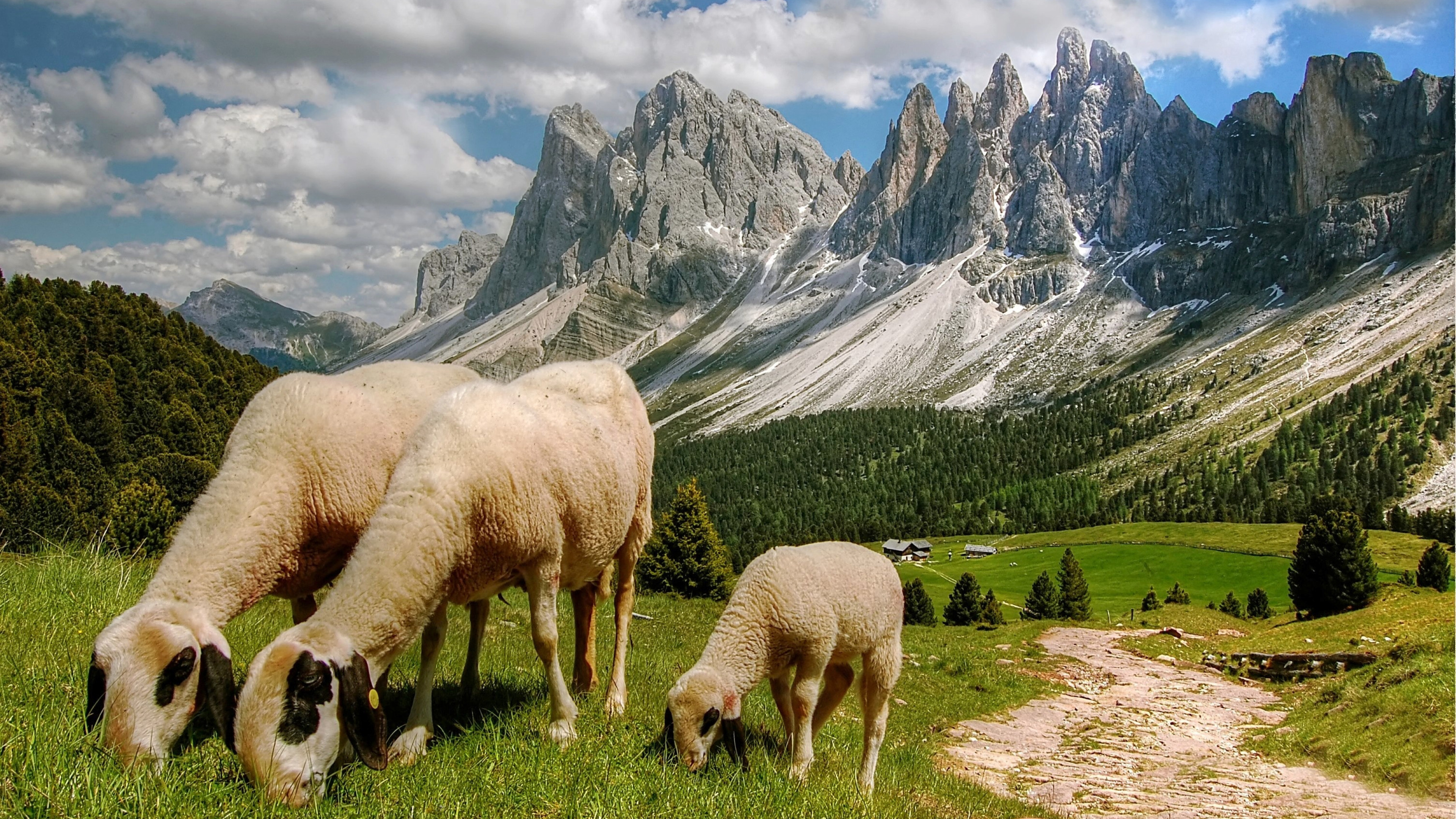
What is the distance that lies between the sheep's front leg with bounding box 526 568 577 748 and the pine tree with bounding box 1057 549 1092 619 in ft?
216

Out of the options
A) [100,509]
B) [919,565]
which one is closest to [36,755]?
[100,509]

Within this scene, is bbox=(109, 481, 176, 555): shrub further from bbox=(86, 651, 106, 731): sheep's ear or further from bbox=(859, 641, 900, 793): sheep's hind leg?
bbox=(859, 641, 900, 793): sheep's hind leg

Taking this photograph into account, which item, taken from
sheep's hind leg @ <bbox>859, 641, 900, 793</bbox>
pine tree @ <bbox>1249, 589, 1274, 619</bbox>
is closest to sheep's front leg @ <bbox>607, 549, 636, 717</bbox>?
sheep's hind leg @ <bbox>859, 641, 900, 793</bbox>

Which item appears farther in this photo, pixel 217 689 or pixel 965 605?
pixel 965 605

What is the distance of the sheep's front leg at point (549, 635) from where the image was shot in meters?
8.08

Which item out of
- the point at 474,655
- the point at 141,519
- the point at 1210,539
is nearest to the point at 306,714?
the point at 474,655

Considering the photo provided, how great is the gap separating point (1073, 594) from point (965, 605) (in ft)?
34.2

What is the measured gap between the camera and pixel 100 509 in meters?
33.8

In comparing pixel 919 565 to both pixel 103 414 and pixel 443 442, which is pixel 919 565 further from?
pixel 443 442

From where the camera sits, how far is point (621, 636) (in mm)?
10609

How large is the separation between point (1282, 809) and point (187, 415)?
51.1m

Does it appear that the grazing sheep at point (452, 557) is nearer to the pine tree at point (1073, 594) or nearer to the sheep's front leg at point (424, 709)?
the sheep's front leg at point (424, 709)

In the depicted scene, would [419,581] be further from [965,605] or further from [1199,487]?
[1199,487]

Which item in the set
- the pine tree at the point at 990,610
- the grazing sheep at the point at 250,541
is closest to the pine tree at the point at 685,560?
the pine tree at the point at 990,610
